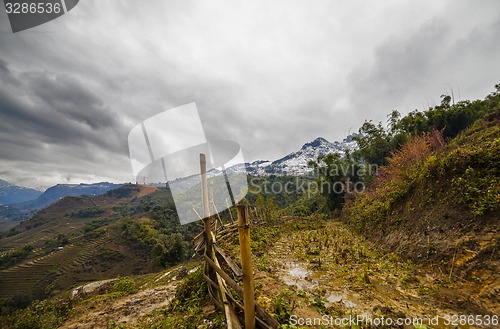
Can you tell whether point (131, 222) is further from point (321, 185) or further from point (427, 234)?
point (427, 234)

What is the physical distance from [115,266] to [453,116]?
63.8 meters

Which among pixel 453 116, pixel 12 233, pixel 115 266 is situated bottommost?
pixel 115 266

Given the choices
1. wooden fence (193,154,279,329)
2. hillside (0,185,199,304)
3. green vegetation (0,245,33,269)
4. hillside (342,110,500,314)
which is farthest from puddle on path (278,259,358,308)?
green vegetation (0,245,33,269)

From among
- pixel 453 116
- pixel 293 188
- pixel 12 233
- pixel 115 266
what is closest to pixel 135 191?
pixel 12 233

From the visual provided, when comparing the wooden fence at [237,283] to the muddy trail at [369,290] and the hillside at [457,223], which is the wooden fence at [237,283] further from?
the hillside at [457,223]

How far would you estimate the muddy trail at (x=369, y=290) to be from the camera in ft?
11.9

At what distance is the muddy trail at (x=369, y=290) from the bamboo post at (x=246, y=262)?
0.96 meters

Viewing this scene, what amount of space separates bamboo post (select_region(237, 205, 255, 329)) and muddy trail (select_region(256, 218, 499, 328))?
961 millimetres

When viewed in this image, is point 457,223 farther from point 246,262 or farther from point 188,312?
point 188,312

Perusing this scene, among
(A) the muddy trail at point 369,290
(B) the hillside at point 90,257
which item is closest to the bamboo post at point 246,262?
(A) the muddy trail at point 369,290

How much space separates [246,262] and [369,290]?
3.43 metres

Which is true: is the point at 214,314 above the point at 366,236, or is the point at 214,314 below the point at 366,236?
above

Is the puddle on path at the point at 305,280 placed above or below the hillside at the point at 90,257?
above

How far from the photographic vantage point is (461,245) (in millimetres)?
4992
